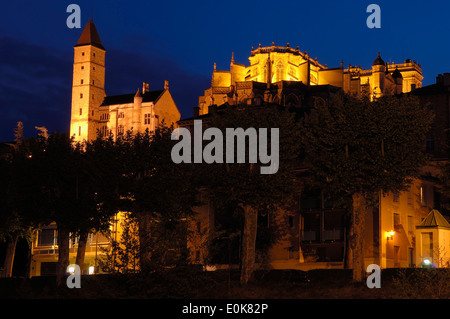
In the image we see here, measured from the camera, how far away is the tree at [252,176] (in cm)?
5019

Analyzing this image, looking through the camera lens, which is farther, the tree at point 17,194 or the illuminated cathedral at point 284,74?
the illuminated cathedral at point 284,74

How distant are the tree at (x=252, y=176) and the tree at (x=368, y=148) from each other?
140 inches

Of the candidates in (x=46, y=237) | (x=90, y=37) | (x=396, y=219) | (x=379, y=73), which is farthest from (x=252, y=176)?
(x=90, y=37)

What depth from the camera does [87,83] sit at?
175375 mm

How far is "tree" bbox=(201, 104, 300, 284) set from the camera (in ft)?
165

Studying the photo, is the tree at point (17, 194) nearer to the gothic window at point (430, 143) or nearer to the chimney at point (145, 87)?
the gothic window at point (430, 143)

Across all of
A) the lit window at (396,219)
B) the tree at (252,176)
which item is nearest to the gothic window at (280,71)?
the lit window at (396,219)

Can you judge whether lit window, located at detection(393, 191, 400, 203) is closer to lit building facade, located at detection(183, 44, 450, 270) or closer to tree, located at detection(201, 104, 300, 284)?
lit building facade, located at detection(183, 44, 450, 270)

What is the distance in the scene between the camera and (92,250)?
8100 cm

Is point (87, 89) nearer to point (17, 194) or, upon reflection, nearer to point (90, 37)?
point (90, 37)

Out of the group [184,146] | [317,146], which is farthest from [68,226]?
[317,146]

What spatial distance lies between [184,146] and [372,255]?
1906 cm

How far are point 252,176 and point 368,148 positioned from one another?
8.70 meters
